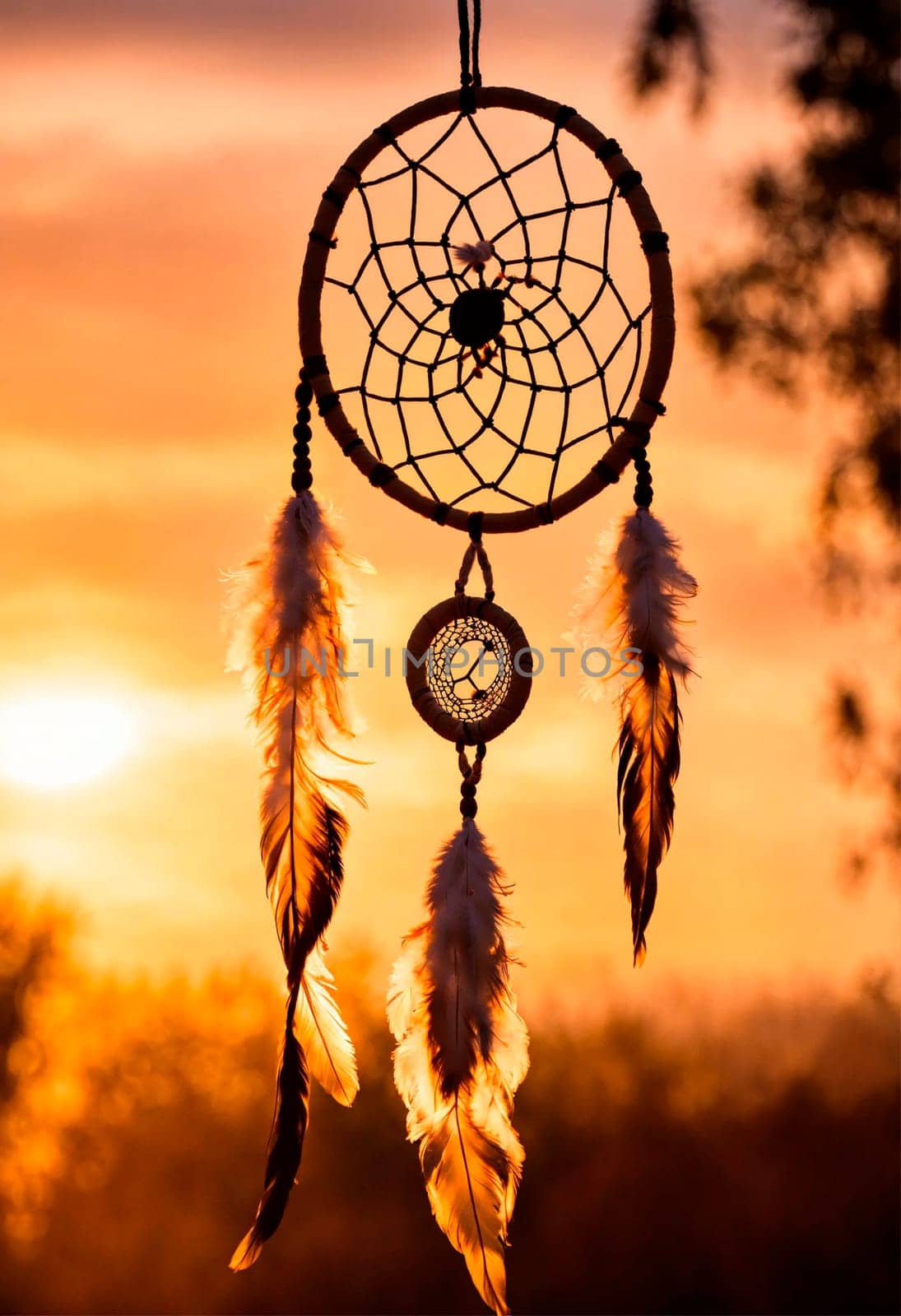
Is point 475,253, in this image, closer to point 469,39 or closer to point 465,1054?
point 469,39

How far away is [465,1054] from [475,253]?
3.12ft

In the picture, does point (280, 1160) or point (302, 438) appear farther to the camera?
point (302, 438)

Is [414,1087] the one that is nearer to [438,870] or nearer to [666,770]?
[438,870]

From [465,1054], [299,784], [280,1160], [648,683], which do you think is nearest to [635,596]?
[648,683]

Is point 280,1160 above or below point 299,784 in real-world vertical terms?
below

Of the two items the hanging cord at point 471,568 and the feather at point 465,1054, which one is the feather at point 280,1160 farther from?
the hanging cord at point 471,568

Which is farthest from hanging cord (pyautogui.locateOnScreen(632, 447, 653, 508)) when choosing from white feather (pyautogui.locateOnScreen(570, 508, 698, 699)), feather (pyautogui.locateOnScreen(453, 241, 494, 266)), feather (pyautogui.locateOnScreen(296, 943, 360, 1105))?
feather (pyautogui.locateOnScreen(296, 943, 360, 1105))

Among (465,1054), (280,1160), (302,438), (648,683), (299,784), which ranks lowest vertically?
(280,1160)

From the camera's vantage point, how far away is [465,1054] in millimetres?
1673

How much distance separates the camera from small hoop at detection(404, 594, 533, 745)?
1.73 m

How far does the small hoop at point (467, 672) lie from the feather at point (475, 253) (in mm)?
414

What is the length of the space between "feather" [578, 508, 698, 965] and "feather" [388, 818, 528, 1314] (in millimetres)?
175

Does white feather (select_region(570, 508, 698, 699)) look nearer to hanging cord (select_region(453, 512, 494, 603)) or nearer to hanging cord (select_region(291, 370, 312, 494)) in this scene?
hanging cord (select_region(453, 512, 494, 603))

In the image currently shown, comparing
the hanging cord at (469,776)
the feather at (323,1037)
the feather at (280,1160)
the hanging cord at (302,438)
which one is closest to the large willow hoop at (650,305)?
the hanging cord at (302,438)
